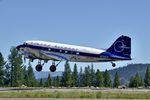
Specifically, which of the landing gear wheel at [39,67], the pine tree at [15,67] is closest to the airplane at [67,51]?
the landing gear wheel at [39,67]

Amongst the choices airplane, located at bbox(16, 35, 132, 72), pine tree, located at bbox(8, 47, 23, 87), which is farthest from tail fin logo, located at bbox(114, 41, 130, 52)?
pine tree, located at bbox(8, 47, 23, 87)

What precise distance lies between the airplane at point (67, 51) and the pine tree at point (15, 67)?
7793 cm

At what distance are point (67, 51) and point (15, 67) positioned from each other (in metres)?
82.4

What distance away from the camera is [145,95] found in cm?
6781

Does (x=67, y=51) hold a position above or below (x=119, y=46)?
below

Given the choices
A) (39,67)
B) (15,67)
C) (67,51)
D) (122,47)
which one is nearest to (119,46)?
(122,47)

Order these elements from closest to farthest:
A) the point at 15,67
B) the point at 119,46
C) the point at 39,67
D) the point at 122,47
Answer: the point at 39,67 → the point at 122,47 → the point at 119,46 → the point at 15,67

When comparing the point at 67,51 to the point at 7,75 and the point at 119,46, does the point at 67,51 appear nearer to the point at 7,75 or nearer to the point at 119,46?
the point at 119,46

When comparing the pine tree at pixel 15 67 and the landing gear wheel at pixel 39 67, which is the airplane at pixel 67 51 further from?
the pine tree at pixel 15 67

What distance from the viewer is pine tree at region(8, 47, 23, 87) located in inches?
6883

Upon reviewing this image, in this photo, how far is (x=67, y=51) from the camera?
96.2m

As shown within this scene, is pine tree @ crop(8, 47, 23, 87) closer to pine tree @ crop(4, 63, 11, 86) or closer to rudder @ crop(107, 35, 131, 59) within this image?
pine tree @ crop(4, 63, 11, 86)

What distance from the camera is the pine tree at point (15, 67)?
174825mm

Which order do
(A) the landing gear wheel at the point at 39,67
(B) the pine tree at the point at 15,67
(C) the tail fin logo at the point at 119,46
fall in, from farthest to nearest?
(B) the pine tree at the point at 15,67 < (C) the tail fin logo at the point at 119,46 < (A) the landing gear wheel at the point at 39,67
